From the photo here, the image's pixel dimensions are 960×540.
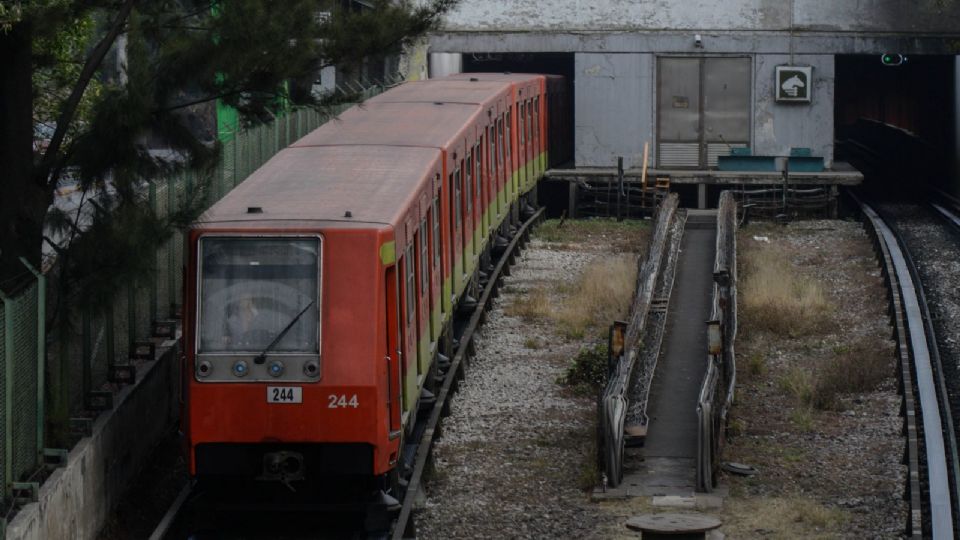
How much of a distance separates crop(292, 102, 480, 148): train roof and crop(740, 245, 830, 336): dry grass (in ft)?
14.7

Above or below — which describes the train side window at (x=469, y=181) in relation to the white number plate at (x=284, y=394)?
above

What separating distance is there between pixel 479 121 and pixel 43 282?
30.2 ft

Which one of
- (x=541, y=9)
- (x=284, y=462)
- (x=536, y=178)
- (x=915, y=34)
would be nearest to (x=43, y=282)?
(x=284, y=462)

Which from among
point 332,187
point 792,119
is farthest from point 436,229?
point 792,119

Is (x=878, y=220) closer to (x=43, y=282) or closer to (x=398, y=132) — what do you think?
(x=398, y=132)

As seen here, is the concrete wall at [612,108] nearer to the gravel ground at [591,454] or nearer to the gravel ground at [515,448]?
the gravel ground at [591,454]

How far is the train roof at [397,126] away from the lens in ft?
50.6

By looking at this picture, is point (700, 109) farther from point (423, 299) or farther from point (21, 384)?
point (21, 384)

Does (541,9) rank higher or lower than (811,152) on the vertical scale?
higher

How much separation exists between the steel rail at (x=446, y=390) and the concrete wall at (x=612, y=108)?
356 inches

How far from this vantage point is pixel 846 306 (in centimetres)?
2092

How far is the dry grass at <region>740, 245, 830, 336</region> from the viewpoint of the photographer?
19391 mm

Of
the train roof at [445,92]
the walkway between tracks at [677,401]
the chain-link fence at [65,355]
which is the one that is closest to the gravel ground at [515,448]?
the walkway between tracks at [677,401]

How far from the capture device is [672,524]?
9.84m
